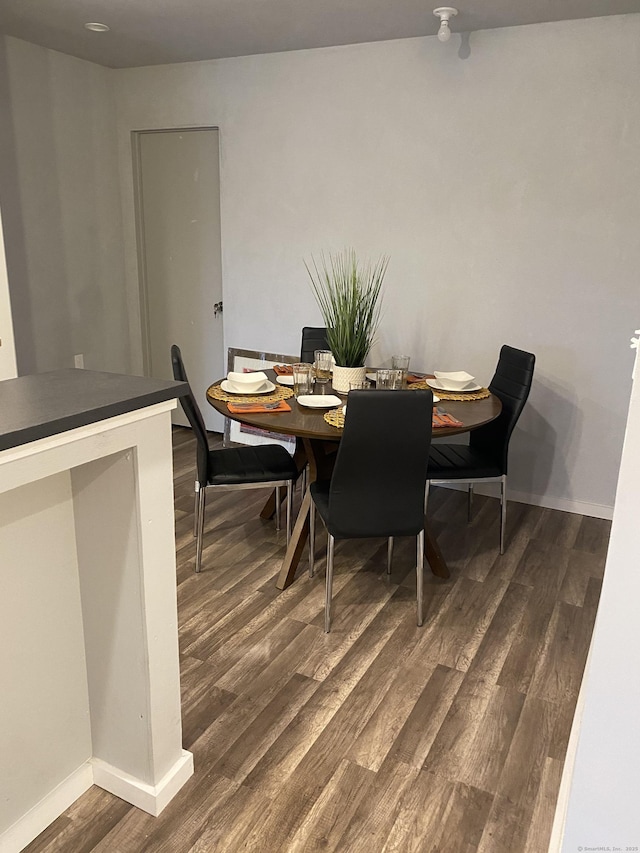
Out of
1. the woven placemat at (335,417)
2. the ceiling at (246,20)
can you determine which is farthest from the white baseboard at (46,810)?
the ceiling at (246,20)

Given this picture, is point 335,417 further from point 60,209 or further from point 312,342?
point 60,209

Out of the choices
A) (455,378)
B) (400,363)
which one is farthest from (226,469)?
(455,378)

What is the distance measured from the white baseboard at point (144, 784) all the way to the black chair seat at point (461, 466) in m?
1.58

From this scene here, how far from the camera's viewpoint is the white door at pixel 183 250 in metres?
4.47

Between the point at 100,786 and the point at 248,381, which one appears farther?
the point at 248,381

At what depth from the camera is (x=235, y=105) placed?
413 cm

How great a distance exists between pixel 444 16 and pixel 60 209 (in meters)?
2.59

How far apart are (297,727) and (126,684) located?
621 millimetres

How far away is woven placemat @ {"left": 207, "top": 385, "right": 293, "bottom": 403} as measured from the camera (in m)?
2.82

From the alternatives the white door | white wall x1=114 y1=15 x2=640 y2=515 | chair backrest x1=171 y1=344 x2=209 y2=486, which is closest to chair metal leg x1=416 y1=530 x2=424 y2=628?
chair backrest x1=171 y1=344 x2=209 y2=486

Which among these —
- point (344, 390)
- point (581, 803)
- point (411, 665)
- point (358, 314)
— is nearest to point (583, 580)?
point (411, 665)

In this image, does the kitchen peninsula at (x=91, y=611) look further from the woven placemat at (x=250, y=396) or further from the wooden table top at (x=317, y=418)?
the woven placemat at (x=250, y=396)

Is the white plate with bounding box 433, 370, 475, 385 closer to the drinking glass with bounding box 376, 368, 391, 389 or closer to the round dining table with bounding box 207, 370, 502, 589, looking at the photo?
the round dining table with bounding box 207, 370, 502, 589

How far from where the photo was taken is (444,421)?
2.59 m
